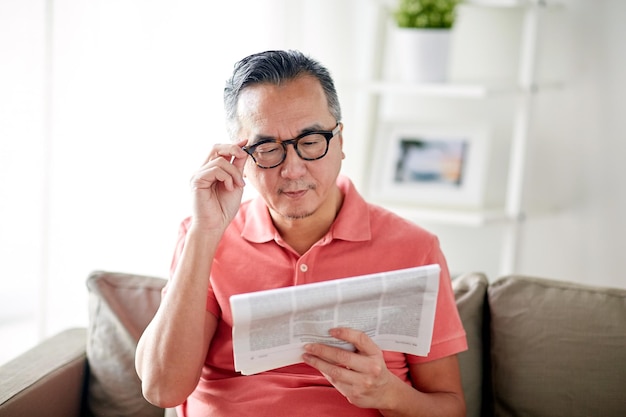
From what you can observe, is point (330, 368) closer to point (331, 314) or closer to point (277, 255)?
point (331, 314)

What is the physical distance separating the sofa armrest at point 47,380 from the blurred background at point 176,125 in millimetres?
467

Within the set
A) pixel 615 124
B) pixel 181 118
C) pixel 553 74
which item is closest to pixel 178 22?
pixel 181 118

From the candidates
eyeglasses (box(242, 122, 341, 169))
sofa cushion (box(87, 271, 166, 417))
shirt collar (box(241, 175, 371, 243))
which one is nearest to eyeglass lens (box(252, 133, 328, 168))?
eyeglasses (box(242, 122, 341, 169))

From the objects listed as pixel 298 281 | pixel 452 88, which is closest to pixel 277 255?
pixel 298 281

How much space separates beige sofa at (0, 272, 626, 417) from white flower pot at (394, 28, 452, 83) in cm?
92

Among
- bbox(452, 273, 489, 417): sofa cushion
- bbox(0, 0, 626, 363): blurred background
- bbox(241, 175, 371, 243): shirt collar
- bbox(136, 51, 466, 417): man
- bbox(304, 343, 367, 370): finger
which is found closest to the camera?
bbox(304, 343, 367, 370): finger

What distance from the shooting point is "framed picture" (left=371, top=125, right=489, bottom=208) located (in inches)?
110

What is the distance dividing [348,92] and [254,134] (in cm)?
150

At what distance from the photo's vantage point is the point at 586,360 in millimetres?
1841

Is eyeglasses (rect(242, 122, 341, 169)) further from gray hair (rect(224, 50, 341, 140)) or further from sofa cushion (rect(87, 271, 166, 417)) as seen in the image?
sofa cushion (rect(87, 271, 166, 417))

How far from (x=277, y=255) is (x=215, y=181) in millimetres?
221

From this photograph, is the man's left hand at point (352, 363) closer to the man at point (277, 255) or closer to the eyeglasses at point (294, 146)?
the man at point (277, 255)

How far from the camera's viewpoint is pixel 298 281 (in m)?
1.73

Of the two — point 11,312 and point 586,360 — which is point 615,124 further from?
point 11,312
